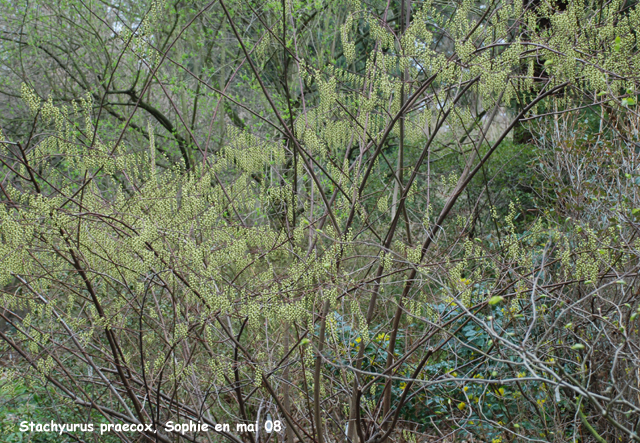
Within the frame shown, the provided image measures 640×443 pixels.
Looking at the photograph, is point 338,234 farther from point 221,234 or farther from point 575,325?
point 575,325

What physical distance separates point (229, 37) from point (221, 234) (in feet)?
22.6

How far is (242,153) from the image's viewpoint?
12.3 feet

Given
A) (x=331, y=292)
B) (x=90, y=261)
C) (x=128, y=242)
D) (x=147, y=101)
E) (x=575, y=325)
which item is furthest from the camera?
(x=147, y=101)

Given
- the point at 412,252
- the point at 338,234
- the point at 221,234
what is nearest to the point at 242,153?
the point at 221,234

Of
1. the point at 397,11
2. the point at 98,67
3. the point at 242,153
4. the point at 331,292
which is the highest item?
the point at 397,11

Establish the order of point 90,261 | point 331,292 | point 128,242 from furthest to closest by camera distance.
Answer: point 90,261 → point 128,242 → point 331,292

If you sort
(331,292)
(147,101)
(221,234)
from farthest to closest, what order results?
(147,101) → (221,234) → (331,292)

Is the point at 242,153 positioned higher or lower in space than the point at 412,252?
higher

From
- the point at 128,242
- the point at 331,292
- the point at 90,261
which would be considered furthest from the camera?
the point at 90,261

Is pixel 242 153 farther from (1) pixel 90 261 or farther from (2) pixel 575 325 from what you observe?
(2) pixel 575 325

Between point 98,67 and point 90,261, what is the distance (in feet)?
22.8

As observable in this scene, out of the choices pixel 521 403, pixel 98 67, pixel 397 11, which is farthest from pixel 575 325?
pixel 98 67

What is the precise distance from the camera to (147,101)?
862cm

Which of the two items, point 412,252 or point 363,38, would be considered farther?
point 363,38
